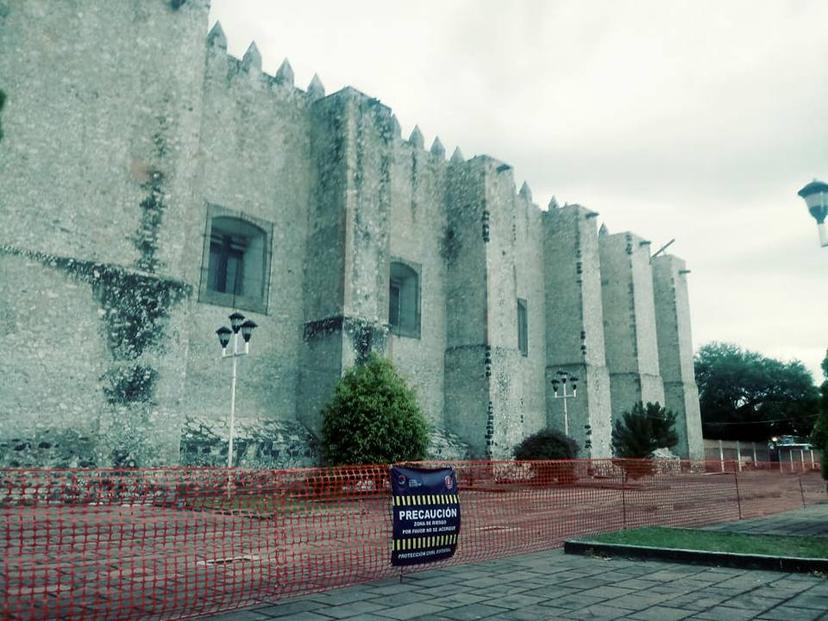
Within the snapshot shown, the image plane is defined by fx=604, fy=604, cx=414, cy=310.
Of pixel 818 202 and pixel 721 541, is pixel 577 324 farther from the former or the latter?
pixel 721 541

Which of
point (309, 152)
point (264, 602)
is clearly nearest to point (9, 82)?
point (309, 152)

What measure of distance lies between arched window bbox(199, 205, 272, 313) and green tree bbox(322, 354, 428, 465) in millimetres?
3630

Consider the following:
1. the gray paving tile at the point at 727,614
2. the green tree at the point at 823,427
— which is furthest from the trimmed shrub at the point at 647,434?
the gray paving tile at the point at 727,614

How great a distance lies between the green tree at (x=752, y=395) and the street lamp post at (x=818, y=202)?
39.9 m

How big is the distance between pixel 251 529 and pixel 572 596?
14.2ft

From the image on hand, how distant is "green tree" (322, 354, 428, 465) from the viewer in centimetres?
1410

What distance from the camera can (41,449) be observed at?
35.7ft

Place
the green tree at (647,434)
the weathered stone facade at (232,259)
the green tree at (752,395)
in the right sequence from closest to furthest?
the weathered stone facade at (232,259) < the green tree at (647,434) < the green tree at (752,395)

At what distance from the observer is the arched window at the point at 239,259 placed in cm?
1614

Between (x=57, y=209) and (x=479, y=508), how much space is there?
9.78 metres

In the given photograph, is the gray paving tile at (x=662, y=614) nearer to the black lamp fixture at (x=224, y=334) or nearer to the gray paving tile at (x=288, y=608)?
the gray paving tile at (x=288, y=608)

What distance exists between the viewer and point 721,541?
293 inches

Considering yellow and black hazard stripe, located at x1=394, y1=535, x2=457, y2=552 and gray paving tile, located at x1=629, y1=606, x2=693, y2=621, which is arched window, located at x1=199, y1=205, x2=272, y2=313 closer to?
yellow and black hazard stripe, located at x1=394, y1=535, x2=457, y2=552

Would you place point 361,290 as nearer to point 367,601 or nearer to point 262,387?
point 262,387
